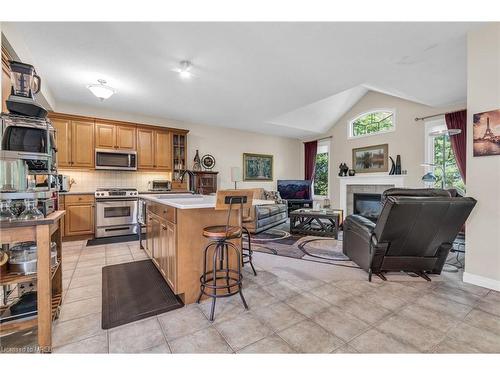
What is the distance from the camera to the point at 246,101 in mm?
4770

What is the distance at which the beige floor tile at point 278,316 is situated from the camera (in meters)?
1.82

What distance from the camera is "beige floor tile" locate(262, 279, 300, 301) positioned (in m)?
2.29

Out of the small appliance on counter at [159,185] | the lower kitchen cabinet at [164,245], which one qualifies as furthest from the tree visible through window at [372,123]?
the lower kitchen cabinet at [164,245]

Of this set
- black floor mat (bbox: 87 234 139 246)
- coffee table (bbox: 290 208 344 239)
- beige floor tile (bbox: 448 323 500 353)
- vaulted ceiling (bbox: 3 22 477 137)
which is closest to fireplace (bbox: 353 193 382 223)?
coffee table (bbox: 290 208 344 239)

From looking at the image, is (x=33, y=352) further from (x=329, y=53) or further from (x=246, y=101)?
(x=246, y=101)

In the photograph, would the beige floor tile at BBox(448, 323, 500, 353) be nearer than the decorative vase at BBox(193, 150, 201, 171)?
Yes

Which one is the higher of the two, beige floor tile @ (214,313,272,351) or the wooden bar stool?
the wooden bar stool

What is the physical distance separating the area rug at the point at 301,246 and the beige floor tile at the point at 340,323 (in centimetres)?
130

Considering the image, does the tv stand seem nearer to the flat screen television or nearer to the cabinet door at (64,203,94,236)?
the flat screen television

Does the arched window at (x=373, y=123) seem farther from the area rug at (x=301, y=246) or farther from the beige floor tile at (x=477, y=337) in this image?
the beige floor tile at (x=477, y=337)

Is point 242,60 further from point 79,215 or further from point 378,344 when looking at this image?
point 79,215

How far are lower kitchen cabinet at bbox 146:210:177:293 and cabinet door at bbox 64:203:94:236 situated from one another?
7.02ft

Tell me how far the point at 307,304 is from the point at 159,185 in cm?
426

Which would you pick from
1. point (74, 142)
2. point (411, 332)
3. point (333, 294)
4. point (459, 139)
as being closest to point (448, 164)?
point (459, 139)
